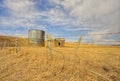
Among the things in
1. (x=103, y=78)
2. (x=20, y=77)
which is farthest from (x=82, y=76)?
(x=20, y=77)

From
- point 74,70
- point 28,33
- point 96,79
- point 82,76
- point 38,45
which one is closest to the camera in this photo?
point 96,79

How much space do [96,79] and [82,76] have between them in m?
0.72

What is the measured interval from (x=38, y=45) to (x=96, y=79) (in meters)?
27.6

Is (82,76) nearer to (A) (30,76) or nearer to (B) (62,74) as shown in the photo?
(B) (62,74)

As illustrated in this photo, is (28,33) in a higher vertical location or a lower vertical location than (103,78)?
higher

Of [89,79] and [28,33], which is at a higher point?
[28,33]

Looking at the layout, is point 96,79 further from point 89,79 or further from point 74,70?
point 74,70

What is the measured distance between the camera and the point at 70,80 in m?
6.11

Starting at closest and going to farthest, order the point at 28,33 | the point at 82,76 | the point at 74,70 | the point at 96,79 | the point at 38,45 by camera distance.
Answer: the point at 96,79
the point at 82,76
the point at 74,70
the point at 38,45
the point at 28,33

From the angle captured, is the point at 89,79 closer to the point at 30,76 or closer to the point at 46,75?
the point at 46,75

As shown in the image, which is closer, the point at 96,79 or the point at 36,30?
the point at 96,79

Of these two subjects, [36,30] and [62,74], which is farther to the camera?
[36,30]

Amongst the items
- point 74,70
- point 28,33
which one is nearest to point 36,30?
point 28,33

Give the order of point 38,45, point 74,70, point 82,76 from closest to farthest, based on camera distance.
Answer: point 82,76 → point 74,70 → point 38,45
